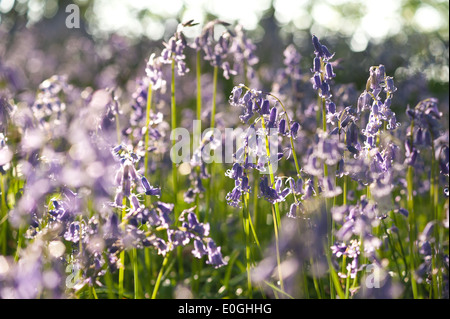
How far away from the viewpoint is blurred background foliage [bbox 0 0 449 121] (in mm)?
7362

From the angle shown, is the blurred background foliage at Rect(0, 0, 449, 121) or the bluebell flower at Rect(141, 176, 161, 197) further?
the blurred background foliage at Rect(0, 0, 449, 121)

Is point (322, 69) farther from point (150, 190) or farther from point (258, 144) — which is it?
point (150, 190)

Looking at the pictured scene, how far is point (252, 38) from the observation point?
13914 millimetres

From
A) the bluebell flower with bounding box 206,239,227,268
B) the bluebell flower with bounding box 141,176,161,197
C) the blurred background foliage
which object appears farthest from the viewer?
the blurred background foliage

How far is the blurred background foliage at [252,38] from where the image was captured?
24.2ft

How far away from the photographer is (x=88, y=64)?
35.2 feet

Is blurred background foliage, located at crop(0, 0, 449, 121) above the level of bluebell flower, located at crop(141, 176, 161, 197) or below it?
above

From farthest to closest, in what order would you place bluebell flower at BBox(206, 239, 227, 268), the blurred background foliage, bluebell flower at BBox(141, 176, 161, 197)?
the blurred background foliage, bluebell flower at BBox(206, 239, 227, 268), bluebell flower at BBox(141, 176, 161, 197)

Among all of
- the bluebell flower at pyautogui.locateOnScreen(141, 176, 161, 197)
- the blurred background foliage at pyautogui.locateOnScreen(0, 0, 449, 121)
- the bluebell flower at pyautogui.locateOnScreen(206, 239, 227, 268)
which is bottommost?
the bluebell flower at pyautogui.locateOnScreen(206, 239, 227, 268)

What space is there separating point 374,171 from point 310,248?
44cm

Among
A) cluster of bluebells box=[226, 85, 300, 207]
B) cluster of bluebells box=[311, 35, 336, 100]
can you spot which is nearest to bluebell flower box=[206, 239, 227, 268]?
cluster of bluebells box=[226, 85, 300, 207]

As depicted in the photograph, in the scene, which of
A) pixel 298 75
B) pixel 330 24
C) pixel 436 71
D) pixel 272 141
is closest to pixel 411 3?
pixel 330 24

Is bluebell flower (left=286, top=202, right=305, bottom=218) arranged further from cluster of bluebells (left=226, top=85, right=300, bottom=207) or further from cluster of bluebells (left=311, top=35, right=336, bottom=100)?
cluster of bluebells (left=311, top=35, right=336, bottom=100)

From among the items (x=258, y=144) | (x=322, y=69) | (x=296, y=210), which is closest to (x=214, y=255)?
(x=296, y=210)
